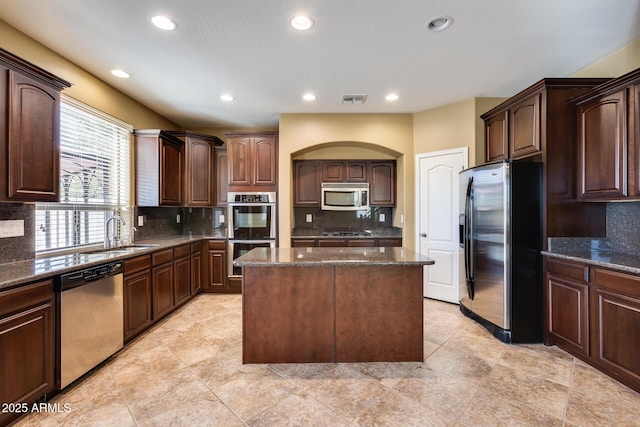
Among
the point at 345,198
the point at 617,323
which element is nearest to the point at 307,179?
the point at 345,198

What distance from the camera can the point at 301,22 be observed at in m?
2.17

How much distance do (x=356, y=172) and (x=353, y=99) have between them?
4.37ft

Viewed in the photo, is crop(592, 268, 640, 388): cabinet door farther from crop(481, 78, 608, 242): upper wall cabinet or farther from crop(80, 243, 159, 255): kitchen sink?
crop(80, 243, 159, 255): kitchen sink

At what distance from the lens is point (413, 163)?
14.0 ft

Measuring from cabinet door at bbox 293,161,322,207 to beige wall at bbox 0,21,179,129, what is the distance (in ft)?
7.60

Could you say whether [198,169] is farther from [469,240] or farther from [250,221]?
[469,240]

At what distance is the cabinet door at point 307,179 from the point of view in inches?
185

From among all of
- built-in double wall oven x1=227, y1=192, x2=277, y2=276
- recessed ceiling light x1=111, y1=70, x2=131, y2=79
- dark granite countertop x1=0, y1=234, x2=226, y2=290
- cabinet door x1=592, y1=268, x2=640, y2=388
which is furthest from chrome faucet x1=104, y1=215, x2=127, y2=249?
cabinet door x1=592, y1=268, x2=640, y2=388

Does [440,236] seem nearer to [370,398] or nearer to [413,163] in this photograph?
[413,163]

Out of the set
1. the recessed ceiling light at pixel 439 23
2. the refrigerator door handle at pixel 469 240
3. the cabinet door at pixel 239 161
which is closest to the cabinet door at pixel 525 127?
the refrigerator door handle at pixel 469 240

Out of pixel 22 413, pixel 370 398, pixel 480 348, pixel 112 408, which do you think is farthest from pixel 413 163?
pixel 22 413

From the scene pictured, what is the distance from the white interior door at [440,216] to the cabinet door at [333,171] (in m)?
1.22

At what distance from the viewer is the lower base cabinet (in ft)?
6.44

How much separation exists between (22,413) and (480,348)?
11.6 ft
